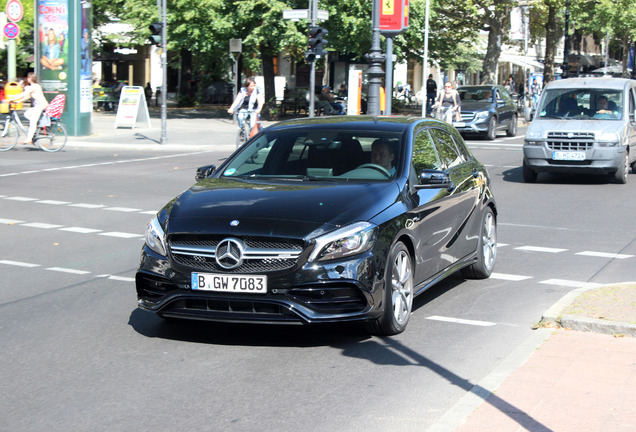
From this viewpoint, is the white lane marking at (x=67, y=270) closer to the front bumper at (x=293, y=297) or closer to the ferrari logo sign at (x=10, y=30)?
the front bumper at (x=293, y=297)

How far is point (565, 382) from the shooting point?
17.5 ft

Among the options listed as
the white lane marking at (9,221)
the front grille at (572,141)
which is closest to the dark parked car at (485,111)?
the front grille at (572,141)

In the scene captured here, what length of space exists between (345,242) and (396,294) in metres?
0.71

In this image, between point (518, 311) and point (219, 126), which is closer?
point (518, 311)

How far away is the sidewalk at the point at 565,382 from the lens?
4629 mm

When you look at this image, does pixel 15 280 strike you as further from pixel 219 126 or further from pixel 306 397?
pixel 219 126

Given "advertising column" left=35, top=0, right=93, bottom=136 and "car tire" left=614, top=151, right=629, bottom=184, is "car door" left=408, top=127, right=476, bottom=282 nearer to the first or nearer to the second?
"car tire" left=614, top=151, right=629, bottom=184

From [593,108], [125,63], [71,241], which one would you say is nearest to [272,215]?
[71,241]

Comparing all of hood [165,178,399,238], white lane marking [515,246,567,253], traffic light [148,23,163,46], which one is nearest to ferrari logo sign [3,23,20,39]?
traffic light [148,23,163,46]

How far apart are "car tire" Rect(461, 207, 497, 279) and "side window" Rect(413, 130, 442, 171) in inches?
44.3

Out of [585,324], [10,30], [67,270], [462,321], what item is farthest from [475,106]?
[585,324]

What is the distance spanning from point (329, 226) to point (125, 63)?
63943 mm

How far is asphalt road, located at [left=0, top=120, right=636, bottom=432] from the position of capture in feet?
16.1

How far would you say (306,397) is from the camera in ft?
17.0
